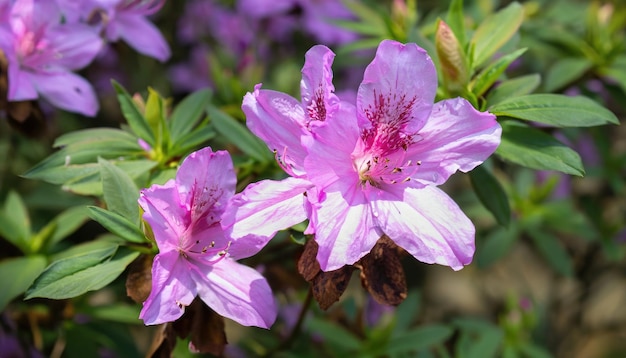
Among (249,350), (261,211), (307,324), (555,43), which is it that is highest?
(261,211)

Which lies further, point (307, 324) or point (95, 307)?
point (307, 324)

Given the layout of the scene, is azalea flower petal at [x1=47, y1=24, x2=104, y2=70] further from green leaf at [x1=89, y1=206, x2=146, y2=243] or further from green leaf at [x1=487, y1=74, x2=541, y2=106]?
green leaf at [x1=487, y1=74, x2=541, y2=106]

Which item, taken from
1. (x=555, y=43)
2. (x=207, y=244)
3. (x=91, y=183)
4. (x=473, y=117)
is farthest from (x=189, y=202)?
(x=555, y=43)

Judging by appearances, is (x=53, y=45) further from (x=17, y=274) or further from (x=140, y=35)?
(x=17, y=274)

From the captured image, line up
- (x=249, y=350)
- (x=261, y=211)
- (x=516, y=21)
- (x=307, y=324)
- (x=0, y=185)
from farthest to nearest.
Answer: (x=0, y=185)
(x=249, y=350)
(x=307, y=324)
(x=516, y=21)
(x=261, y=211)

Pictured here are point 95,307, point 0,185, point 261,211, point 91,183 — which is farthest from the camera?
point 0,185

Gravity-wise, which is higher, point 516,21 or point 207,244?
point 516,21

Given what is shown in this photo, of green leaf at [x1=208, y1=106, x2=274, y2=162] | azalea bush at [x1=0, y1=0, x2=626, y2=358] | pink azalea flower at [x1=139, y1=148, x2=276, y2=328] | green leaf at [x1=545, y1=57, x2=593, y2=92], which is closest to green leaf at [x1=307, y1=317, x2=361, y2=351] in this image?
azalea bush at [x1=0, y1=0, x2=626, y2=358]

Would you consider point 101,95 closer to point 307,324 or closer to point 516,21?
point 307,324
